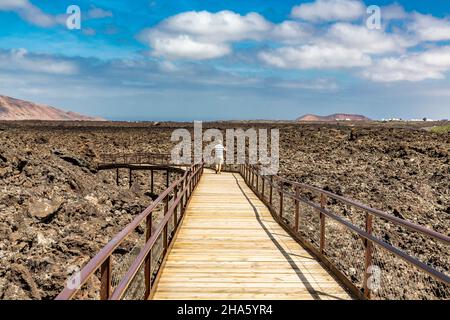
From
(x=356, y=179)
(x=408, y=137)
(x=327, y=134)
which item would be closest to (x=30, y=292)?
(x=356, y=179)

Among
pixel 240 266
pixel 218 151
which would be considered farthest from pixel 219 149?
pixel 240 266

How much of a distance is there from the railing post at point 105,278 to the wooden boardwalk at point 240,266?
185 centimetres

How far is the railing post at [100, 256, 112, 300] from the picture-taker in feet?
11.7

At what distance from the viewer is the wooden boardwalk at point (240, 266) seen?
222 inches

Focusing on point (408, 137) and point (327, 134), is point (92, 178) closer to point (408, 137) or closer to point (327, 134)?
point (408, 137)

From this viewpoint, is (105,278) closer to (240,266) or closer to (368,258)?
(368,258)

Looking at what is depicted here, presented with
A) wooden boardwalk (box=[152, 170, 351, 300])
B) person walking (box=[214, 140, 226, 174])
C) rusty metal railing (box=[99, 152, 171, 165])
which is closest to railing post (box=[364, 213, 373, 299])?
wooden boardwalk (box=[152, 170, 351, 300])

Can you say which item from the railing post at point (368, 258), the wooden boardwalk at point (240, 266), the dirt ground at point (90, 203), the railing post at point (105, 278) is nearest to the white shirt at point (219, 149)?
the dirt ground at point (90, 203)

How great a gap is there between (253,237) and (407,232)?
15226 mm

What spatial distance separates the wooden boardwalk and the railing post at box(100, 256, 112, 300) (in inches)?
72.8

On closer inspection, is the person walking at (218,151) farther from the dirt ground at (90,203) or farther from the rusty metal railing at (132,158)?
the rusty metal railing at (132,158)

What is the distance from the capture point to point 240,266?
6.90 m

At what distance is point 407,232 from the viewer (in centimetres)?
2195

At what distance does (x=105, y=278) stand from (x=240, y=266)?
3.59 meters
